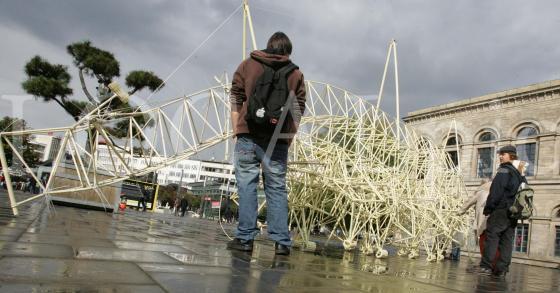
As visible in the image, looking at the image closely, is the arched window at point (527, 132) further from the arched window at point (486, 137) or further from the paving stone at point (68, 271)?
the paving stone at point (68, 271)

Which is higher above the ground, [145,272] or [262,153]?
[262,153]

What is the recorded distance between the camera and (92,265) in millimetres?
2346

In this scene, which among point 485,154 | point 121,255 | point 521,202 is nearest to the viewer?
point 121,255

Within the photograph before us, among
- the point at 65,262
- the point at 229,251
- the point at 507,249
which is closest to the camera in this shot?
the point at 65,262

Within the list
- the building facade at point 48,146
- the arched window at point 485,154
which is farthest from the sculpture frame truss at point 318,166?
the arched window at point 485,154

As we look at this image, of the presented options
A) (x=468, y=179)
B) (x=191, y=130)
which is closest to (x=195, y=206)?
(x=468, y=179)

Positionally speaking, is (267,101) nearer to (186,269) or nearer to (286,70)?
(286,70)

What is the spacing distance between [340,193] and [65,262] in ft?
13.7

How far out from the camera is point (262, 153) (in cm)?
408

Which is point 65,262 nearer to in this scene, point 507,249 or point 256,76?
point 256,76

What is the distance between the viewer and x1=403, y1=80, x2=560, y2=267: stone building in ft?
86.1

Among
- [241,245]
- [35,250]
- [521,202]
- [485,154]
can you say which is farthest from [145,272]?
[485,154]

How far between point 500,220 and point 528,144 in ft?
87.4

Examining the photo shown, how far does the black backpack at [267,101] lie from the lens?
3840 millimetres
